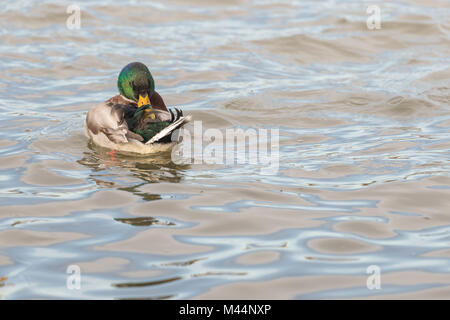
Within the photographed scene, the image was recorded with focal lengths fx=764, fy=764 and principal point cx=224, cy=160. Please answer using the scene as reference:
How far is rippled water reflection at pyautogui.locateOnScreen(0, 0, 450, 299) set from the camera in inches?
197

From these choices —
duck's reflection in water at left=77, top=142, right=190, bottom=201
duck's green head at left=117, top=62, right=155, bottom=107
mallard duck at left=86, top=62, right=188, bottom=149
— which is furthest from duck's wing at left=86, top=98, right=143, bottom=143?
duck's green head at left=117, top=62, right=155, bottom=107

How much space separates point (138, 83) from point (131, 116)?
68 centimetres

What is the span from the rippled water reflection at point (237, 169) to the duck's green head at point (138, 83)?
2.48ft

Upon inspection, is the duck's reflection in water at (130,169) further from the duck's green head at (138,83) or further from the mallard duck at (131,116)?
the duck's green head at (138,83)

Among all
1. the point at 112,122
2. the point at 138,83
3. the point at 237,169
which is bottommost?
the point at 237,169

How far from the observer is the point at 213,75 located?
467 inches

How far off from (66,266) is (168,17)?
10764 mm

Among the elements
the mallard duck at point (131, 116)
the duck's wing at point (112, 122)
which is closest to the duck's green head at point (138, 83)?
the mallard duck at point (131, 116)

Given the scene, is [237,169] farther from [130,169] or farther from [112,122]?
[112,122]

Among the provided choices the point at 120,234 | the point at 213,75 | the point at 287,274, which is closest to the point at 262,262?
the point at 287,274

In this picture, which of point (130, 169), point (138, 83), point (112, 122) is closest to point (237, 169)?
point (130, 169)

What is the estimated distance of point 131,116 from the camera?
8.01 metres

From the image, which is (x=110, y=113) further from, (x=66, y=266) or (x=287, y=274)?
(x=287, y=274)

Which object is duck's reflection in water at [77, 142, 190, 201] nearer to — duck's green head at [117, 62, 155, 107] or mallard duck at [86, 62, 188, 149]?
mallard duck at [86, 62, 188, 149]
